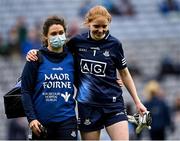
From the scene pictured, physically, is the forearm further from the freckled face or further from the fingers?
the fingers

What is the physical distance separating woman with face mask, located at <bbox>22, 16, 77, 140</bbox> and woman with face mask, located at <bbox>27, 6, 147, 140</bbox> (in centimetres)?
26

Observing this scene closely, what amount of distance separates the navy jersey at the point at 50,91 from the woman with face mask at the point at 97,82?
0.26 meters

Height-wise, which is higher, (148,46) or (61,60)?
(61,60)

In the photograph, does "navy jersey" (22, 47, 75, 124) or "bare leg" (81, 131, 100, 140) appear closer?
"navy jersey" (22, 47, 75, 124)

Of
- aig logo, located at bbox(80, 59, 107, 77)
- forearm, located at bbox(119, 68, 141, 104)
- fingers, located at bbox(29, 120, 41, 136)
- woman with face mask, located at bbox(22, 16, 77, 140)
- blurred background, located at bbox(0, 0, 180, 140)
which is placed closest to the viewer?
fingers, located at bbox(29, 120, 41, 136)

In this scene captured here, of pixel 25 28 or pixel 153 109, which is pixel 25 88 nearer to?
pixel 153 109

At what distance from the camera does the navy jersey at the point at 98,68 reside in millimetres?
9430

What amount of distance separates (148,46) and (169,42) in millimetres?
604

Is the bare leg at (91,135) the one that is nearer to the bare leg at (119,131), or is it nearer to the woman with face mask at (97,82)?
the woman with face mask at (97,82)

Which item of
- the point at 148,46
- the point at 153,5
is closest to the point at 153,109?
the point at 148,46

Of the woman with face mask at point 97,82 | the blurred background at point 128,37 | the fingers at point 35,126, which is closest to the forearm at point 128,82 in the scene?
the woman with face mask at point 97,82

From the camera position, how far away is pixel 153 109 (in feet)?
55.8

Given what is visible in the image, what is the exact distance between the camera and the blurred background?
20.7 metres

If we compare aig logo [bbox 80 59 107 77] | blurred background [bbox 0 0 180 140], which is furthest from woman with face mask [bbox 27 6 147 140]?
blurred background [bbox 0 0 180 140]
